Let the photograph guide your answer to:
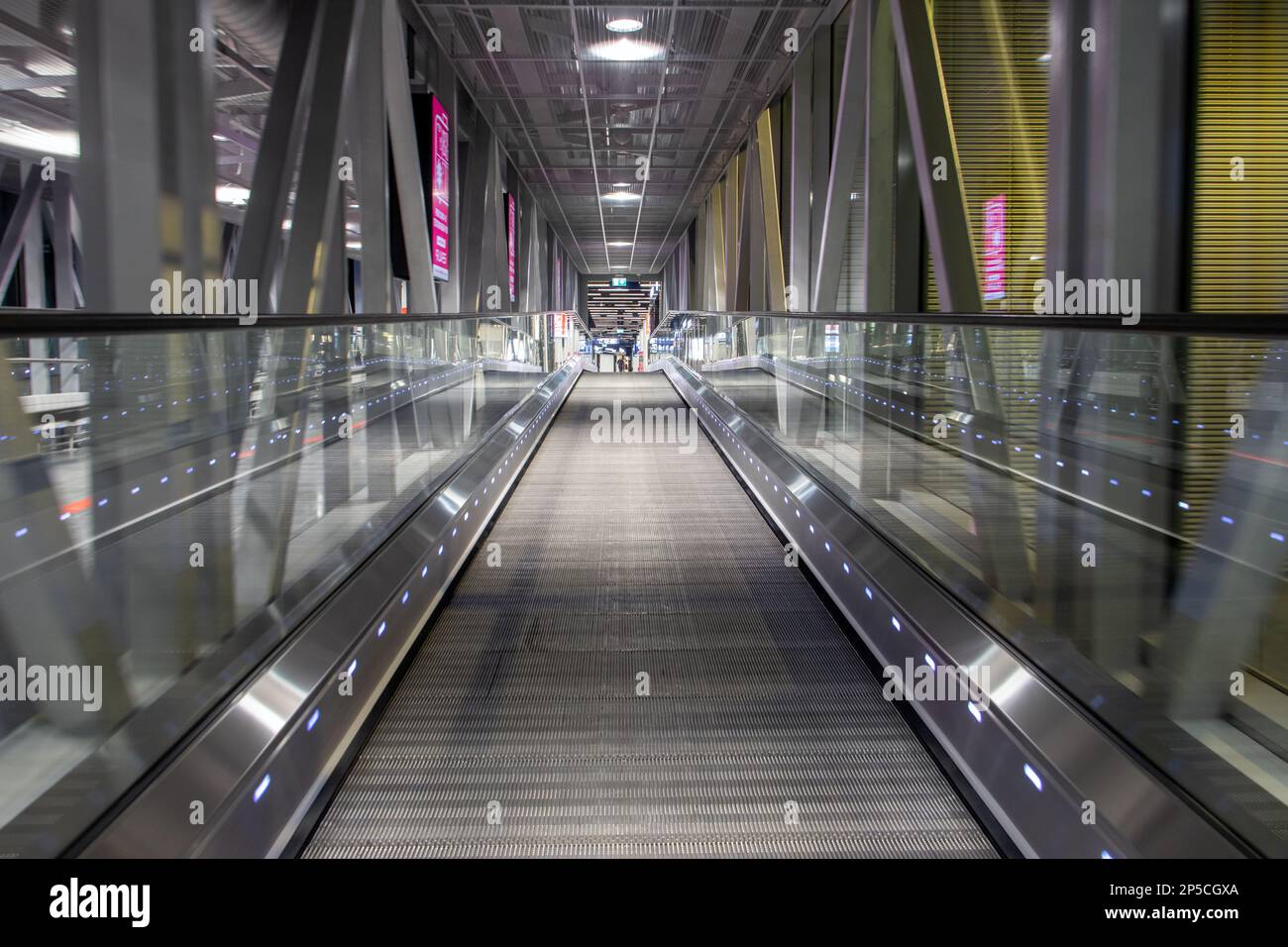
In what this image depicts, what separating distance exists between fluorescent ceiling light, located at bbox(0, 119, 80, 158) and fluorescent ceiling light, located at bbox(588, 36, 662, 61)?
30.0 ft

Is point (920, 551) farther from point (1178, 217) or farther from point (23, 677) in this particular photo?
point (1178, 217)

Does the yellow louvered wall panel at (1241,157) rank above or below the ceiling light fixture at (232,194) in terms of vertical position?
below

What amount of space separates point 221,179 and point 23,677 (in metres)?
22.1

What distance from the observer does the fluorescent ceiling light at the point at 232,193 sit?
22.9 m

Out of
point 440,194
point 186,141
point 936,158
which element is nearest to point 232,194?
point 440,194

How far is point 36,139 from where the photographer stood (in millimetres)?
18172

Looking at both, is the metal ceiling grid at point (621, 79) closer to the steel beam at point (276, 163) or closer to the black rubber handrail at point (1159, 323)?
the steel beam at point (276, 163)

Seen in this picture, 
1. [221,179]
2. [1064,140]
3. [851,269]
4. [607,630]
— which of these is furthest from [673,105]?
[607,630]

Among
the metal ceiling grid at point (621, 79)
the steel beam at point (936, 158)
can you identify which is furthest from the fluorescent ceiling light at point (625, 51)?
the steel beam at point (936, 158)

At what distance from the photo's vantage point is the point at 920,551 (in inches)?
155

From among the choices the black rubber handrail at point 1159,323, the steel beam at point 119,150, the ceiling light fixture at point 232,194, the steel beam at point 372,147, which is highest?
the ceiling light fixture at point 232,194

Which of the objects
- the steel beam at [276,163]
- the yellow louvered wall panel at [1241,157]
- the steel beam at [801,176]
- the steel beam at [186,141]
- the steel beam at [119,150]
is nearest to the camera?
the steel beam at [119,150]

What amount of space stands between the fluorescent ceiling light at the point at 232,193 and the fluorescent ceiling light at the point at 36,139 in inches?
150
